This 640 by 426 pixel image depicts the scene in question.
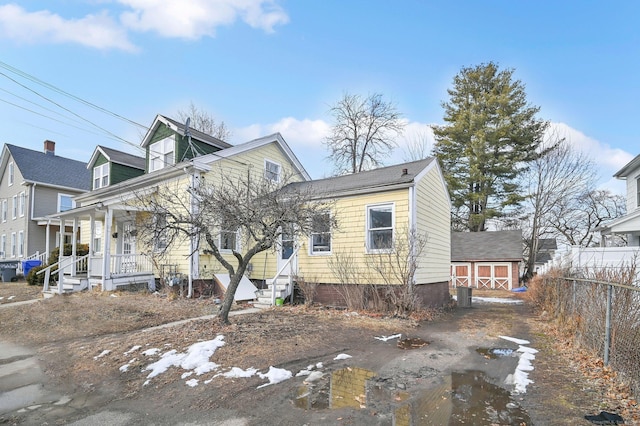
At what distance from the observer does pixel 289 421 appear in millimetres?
3982

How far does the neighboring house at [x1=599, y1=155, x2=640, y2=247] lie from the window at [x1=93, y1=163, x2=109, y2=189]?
24.4 metres

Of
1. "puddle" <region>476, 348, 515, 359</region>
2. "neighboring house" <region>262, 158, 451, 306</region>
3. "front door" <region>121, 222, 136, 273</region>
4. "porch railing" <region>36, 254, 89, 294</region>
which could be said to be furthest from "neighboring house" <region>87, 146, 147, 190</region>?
"puddle" <region>476, 348, 515, 359</region>

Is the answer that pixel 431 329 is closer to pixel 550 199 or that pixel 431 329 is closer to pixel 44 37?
pixel 44 37

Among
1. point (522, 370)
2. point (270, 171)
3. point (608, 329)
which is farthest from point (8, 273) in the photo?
point (608, 329)

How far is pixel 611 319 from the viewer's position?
5.42 meters

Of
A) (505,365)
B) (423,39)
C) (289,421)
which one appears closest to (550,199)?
(423,39)

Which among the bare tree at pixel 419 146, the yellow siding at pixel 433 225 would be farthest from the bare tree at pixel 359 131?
the yellow siding at pixel 433 225

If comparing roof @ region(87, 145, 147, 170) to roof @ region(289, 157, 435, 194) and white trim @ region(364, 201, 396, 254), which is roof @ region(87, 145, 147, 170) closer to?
roof @ region(289, 157, 435, 194)

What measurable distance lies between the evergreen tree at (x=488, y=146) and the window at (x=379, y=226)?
74.1ft

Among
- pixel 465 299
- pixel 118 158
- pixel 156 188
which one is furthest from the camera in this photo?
pixel 118 158

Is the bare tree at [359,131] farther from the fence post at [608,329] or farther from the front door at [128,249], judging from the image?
the fence post at [608,329]

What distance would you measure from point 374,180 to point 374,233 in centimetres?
176

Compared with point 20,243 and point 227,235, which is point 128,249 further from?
point 20,243

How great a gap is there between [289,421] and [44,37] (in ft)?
53.0
